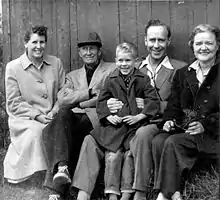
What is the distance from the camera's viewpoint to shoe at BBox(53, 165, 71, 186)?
4.93m

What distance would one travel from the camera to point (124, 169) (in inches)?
195

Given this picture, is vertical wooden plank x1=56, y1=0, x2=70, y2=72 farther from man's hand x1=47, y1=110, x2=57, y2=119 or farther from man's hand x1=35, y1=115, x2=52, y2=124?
man's hand x1=35, y1=115, x2=52, y2=124

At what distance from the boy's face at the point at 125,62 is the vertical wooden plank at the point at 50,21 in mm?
1473

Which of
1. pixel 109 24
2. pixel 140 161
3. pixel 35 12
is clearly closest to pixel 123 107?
pixel 140 161

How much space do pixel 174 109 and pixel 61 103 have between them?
1.23 meters

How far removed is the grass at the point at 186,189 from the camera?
4.79 metres

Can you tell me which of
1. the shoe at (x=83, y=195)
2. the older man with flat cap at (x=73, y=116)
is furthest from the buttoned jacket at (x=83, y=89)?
the shoe at (x=83, y=195)

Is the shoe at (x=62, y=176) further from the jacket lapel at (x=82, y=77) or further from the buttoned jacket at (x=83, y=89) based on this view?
the jacket lapel at (x=82, y=77)

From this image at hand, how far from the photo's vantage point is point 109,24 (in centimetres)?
646

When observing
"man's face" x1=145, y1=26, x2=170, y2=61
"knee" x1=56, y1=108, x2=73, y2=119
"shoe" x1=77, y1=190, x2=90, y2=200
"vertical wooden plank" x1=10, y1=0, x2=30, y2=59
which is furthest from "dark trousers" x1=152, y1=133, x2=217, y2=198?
"vertical wooden plank" x1=10, y1=0, x2=30, y2=59

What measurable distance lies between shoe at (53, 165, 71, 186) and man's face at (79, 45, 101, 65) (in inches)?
52.2

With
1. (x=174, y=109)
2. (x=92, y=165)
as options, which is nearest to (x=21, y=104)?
(x=92, y=165)

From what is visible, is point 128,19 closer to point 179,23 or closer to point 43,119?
point 179,23

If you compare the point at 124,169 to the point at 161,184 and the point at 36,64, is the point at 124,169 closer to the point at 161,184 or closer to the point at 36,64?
the point at 161,184
